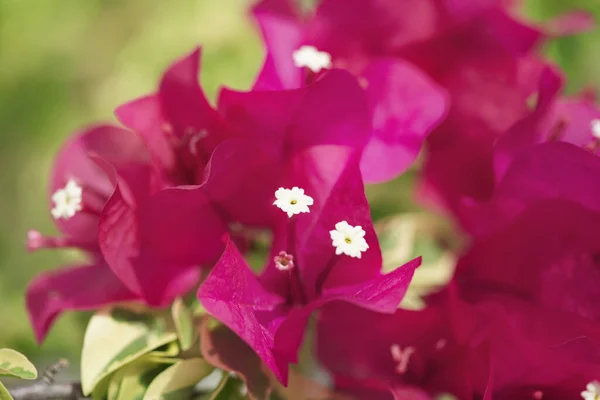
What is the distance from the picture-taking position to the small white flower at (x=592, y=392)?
1.39ft

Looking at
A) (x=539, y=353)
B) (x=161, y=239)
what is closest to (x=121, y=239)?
(x=161, y=239)

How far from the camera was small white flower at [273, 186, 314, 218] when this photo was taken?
0.42 meters

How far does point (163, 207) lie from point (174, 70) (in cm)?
10

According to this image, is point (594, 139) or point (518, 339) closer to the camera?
point (518, 339)

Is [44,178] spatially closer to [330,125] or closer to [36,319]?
[36,319]

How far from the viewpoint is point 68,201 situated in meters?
0.48

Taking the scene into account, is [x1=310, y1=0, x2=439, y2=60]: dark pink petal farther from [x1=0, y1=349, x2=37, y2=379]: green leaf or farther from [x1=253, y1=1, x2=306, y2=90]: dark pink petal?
[x1=0, y1=349, x2=37, y2=379]: green leaf

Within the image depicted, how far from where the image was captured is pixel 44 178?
95 centimetres

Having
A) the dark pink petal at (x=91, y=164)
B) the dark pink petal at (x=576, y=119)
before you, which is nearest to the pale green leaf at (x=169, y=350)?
the dark pink petal at (x=91, y=164)

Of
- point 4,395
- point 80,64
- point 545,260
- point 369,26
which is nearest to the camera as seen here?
point 4,395

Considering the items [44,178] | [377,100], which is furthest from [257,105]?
[44,178]

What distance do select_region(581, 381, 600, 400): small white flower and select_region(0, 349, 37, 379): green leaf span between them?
0.35 m

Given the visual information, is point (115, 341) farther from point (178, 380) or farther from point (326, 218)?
point (326, 218)

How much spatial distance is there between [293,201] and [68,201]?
6.9 inches
